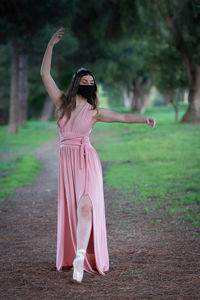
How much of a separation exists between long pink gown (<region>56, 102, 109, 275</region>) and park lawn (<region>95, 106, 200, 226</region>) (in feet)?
9.04

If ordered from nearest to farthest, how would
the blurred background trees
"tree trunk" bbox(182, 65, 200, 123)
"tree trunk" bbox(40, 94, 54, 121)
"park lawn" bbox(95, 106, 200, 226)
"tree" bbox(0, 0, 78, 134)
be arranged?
"park lawn" bbox(95, 106, 200, 226), "tree" bbox(0, 0, 78, 134), the blurred background trees, "tree trunk" bbox(182, 65, 200, 123), "tree trunk" bbox(40, 94, 54, 121)

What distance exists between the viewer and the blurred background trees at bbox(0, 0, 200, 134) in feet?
78.6

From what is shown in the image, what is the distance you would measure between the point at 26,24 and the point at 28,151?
7.71 meters

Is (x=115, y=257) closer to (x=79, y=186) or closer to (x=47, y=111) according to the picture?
(x=79, y=186)

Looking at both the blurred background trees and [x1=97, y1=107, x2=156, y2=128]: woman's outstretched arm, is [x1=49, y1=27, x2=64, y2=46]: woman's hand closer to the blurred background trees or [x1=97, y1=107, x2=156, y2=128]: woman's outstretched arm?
[x1=97, y1=107, x2=156, y2=128]: woman's outstretched arm

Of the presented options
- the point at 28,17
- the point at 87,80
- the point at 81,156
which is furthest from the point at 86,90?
the point at 28,17

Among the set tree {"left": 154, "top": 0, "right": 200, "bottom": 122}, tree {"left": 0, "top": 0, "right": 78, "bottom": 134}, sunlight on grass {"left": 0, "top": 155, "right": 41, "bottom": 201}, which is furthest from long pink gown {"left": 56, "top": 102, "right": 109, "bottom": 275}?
tree {"left": 154, "top": 0, "right": 200, "bottom": 122}

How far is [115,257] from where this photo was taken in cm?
547

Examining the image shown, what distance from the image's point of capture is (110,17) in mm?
35531

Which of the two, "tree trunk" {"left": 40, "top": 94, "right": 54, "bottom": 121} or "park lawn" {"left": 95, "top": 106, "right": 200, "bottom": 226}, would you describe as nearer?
"park lawn" {"left": 95, "top": 106, "right": 200, "bottom": 226}

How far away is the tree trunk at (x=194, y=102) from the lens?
30.9 m

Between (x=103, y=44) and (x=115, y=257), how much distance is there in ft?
114

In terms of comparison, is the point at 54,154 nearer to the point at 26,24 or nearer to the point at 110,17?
the point at 26,24

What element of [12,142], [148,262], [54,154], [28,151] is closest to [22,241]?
[148,262]
